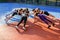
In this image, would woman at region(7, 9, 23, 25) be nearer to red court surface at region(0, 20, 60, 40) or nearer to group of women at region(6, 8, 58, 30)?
group of women at region(6, 8, 58, 30)

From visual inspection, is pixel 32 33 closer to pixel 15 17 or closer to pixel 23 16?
pixel 23 16

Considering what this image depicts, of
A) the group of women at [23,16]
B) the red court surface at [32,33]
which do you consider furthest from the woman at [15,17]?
the red court surface at [32,33]

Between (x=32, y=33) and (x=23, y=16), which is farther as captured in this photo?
(x=23, y=16)

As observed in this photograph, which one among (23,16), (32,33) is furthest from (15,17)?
(32,33)

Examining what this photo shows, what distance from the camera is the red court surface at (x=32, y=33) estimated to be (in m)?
3.35

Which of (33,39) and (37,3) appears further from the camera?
(37,3)

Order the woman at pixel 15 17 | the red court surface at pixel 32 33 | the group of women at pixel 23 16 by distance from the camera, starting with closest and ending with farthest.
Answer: the red court surface at pixel 32 33, the group of women at pixel 23 16, the woman at pixel 15 17

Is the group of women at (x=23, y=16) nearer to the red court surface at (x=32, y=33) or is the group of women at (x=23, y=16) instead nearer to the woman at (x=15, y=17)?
the woman at (x=15, y=17)

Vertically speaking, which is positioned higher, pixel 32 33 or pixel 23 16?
pixel 23 16

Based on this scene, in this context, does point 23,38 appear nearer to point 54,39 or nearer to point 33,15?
point 54,39

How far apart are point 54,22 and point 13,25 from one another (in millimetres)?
1343

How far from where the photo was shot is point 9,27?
158 inches

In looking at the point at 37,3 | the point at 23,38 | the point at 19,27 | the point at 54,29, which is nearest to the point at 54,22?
the point at 54,29

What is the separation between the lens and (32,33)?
3.63 meters
